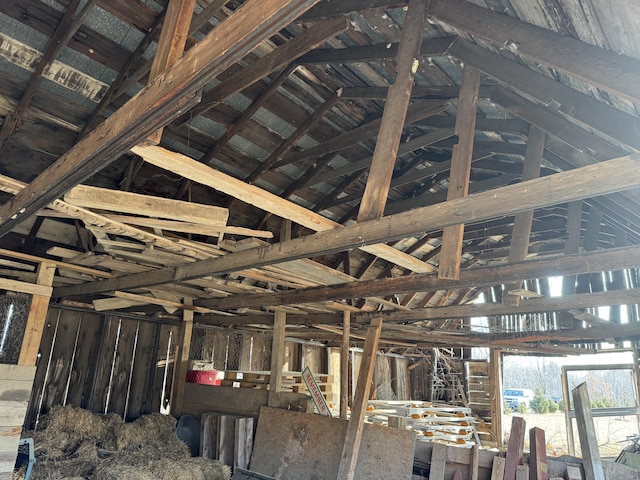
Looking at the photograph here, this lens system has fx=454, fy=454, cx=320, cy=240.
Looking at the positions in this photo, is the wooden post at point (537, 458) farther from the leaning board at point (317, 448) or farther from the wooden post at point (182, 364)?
the wooden post at point (182, 364)

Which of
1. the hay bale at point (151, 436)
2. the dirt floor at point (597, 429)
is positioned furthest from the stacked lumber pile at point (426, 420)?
the dirt floor at point (597, 429)

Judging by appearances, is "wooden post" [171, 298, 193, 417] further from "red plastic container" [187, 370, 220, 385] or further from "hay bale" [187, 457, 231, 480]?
"hay bale" [187, 457, 231, 480]

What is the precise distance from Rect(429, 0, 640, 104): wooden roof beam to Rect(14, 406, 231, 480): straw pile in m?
5.26

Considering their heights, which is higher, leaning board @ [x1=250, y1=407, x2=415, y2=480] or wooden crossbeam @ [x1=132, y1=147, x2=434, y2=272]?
wooden crossbeam @ [x1=132, y1=147, x2=434, y2=272]

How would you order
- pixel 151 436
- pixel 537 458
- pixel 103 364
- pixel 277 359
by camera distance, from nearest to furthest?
pixel 537 458 < pixel 151 436 < pixel 277 359 < pixel 103 364

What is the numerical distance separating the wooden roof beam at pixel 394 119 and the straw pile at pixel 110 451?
4158 millimetres

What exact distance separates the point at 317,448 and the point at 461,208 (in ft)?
14.1

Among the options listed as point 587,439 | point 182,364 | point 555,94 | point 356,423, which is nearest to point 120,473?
point 182,364

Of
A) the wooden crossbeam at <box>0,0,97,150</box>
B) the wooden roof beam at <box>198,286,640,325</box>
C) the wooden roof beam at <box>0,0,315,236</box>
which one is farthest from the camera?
the wooden roof beam at <box>198,286,640,325</box>

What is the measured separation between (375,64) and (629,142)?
2.30 metres

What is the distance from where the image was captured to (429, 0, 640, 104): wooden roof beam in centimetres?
207

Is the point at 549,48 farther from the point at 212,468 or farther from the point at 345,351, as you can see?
the point at 212,468

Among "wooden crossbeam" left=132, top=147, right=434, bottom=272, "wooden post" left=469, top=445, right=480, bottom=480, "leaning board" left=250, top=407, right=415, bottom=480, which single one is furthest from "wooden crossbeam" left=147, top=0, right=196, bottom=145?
"wooden post" left=469, top=445, right=480, bottom=480

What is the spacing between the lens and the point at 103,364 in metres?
7.15
